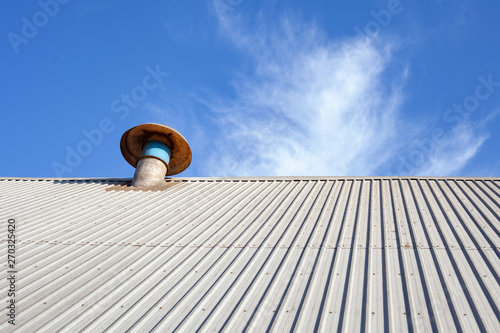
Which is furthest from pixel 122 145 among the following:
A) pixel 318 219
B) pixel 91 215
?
pixel 318 219

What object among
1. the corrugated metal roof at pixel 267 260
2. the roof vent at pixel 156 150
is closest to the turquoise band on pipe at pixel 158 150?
the roof vent at pixel 156 150

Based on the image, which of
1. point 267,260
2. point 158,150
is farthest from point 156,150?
point 267,260

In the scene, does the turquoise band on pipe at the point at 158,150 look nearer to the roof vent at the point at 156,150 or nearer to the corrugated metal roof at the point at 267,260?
the roof vent at the point at 156,150

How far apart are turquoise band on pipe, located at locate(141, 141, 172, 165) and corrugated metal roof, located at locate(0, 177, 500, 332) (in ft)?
6.40

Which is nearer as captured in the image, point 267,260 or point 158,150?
point 267,260

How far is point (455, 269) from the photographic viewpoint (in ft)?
13.6

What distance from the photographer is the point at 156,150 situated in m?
9.84

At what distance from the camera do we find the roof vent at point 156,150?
9.57 m

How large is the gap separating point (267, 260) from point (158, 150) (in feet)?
18.9

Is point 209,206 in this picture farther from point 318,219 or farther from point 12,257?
point 12,257

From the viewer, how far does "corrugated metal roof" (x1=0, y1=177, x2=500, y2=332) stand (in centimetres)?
362

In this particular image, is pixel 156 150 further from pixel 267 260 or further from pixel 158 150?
pixel 267 260

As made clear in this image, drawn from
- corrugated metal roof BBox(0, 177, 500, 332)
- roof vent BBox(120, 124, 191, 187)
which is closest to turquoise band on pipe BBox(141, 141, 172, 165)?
roof vent BBox(120, 124, 191, 187)

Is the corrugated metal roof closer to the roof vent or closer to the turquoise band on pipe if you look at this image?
the roof vent
